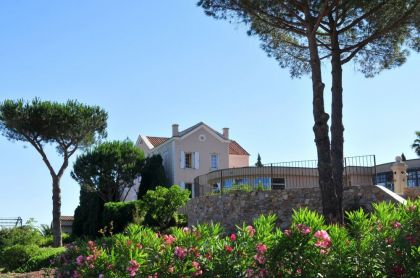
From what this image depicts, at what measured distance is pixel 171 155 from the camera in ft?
137

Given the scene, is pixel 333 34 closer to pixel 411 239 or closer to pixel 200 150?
pixel 411 239

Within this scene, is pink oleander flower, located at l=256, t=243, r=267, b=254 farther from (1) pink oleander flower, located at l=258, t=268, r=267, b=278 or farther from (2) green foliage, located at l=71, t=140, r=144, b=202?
(2) green foliage, located at l=71, t=140, r=144, b=202

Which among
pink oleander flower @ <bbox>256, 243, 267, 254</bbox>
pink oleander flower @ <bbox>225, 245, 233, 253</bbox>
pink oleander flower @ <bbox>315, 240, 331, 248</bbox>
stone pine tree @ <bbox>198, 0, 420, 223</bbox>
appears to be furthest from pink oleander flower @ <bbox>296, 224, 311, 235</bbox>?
stone pine tree @ <bbox>198, 0, 420, 223</bbox>

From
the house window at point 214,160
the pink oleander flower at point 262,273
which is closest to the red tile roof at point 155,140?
the house window at point 214,160

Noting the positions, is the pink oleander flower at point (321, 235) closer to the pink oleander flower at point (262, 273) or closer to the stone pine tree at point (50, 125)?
the pink oleander flower at point (262, 273)

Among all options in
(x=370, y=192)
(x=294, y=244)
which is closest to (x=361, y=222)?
(x=294, y=244)

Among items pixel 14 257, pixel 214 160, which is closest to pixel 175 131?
pixel 214 160

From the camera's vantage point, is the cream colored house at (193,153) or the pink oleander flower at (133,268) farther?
the cream colored house at (193,153)

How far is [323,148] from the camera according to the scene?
544 inches

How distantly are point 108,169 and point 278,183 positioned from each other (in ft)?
61.7

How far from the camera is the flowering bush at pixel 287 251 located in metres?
4.63

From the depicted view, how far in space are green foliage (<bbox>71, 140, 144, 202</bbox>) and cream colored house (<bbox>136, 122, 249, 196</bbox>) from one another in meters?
2.79

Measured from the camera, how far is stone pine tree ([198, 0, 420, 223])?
13.9m

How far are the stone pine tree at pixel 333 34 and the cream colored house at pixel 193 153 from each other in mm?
23124
